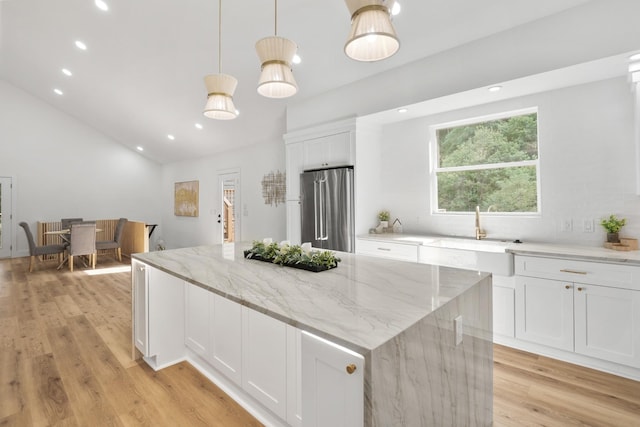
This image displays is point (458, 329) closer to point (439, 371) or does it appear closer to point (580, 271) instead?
point (439, 371)

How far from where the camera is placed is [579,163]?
2859mm

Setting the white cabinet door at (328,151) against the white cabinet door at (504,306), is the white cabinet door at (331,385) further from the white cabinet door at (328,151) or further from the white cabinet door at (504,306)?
A: the white cabinet door at (328,151)

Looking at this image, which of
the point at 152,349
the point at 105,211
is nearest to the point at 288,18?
the point at 152,349

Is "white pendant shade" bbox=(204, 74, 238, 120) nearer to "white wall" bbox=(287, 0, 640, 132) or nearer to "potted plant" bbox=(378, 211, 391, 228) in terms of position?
"white wall" bbox=(287, 0, 640, 132)

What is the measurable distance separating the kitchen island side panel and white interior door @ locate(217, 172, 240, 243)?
224 inches

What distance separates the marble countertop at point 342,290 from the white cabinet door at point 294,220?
2.35 m

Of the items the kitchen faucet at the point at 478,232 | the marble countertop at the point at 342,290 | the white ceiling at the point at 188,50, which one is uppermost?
the white ceiling at the point at 188,50

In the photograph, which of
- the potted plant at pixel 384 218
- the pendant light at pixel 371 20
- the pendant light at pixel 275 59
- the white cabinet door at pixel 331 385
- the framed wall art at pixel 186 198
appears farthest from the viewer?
the framed wall art at pixel 186 198

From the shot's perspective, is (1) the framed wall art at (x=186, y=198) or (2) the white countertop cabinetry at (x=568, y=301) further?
(1) the framed wall art at (x=186, y=198)

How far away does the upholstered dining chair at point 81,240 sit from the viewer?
607 centimetres

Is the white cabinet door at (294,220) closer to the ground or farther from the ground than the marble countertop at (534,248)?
farther from the ground

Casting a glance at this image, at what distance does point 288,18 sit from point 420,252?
2.73 metres

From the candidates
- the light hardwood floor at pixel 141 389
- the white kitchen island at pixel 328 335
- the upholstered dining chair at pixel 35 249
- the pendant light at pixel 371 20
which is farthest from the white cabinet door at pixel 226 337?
the upholstered dining chair at pixel 35 249

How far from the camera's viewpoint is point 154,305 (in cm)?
244
